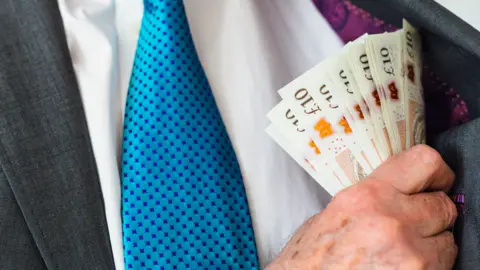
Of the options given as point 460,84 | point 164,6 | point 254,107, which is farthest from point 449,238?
point 164,6

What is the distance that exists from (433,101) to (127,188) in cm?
54

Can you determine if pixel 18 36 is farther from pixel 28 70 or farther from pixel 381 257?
pixel 381 257

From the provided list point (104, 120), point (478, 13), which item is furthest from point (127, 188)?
point (478, 13)

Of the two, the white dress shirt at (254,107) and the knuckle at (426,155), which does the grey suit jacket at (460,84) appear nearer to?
the knuckle at (426,155)

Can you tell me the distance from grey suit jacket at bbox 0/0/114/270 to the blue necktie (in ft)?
0.22

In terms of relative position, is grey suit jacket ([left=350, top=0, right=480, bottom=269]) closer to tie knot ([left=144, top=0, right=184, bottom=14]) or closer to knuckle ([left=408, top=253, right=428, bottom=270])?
knuckle ([left=408, top=253, right=428, bottom=270])

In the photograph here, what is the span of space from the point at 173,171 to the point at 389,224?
0.32m

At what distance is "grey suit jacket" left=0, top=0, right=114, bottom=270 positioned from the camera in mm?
685

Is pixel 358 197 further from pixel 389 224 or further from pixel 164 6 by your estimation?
pixel 164 6

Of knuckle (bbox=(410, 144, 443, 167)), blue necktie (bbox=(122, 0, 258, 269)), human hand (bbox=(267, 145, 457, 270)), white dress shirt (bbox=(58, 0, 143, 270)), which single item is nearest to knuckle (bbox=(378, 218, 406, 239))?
human hand (bbox=(267, 145, 457, 270))

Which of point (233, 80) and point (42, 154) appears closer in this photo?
point (42, 154)

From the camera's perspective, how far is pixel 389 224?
636 millimetres

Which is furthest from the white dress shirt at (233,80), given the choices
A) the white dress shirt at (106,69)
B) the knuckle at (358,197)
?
the knuckle at (358,197)

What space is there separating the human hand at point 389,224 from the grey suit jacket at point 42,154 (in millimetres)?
296
